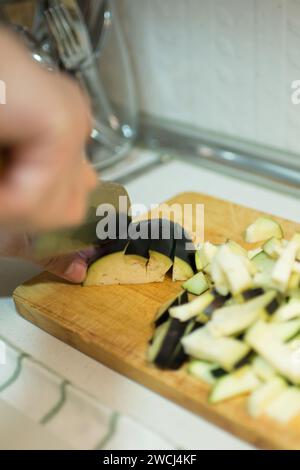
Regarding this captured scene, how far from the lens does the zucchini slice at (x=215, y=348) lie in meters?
0.92

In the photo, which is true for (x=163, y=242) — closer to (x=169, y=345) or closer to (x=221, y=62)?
(x=169, y=345)

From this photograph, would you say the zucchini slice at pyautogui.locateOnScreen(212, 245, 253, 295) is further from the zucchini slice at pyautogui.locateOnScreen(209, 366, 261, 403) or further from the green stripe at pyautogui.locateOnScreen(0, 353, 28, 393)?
the green stripe at pyautogui.locateOnScreen(0, 353, 28, 393)

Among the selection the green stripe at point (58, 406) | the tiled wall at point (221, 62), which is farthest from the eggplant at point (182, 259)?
the tiled wall at point (221, 62)

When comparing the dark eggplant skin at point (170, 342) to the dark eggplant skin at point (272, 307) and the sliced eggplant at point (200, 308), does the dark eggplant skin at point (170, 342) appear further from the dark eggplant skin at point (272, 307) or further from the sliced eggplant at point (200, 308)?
the dark eggplant skin at point (272, 307)

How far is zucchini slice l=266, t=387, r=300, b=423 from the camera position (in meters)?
0.87

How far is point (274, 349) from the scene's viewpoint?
910mm

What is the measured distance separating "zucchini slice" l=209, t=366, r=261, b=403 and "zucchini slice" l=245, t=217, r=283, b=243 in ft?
1.27

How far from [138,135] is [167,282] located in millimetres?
723

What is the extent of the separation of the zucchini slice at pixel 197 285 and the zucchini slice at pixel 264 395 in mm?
257

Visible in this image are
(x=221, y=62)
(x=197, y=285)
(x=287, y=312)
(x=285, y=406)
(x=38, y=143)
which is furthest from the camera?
(x=221, y=62)

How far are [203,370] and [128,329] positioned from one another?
16 cm

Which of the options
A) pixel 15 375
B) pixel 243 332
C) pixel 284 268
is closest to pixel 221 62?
pixel 284 268

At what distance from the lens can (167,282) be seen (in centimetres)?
117

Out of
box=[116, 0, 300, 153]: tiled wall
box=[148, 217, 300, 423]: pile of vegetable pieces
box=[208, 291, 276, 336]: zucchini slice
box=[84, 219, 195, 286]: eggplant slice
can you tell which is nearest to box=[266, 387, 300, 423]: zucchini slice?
box=[148, 217, 300, 423]: pile of vegetable pieces
